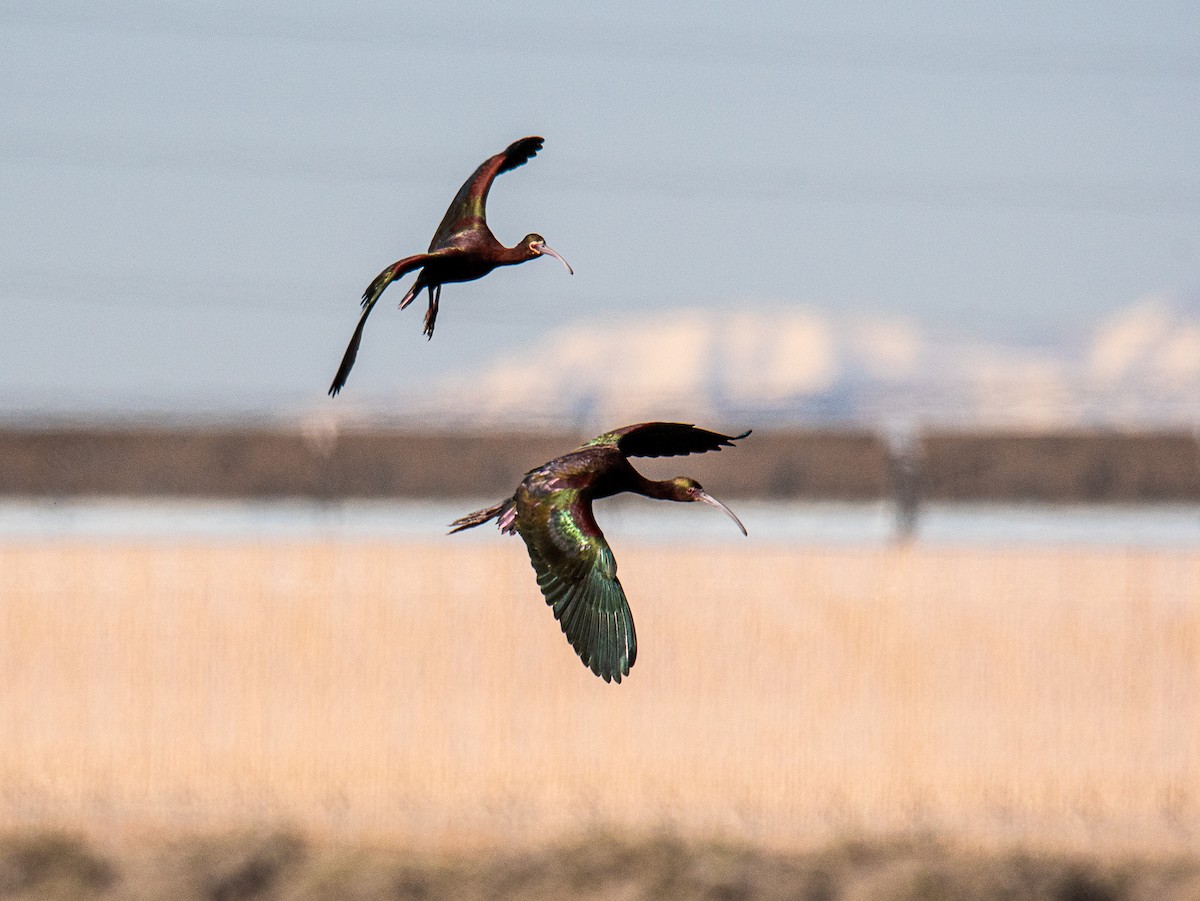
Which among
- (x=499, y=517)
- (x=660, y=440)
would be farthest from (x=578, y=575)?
(x=660, y=440)

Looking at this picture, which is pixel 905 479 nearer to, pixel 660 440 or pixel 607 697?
pixel 607 697

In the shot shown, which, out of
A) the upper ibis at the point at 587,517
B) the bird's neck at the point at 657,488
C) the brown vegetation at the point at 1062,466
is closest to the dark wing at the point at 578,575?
the upper ibis at the point at 587,517

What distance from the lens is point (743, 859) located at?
→ 2347 cm

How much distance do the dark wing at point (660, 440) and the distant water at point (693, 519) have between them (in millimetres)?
23321

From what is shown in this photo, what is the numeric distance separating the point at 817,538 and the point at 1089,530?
3760 mm

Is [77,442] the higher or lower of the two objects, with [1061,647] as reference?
higher

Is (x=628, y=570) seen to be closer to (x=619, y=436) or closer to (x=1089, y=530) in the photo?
(x=1089, y=530)

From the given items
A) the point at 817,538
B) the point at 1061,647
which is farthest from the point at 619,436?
the point at 817,538

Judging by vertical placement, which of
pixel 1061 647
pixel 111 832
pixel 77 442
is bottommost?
pixel 111 832

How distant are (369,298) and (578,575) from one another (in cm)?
91

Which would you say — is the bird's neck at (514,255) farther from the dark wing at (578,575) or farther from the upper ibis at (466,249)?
the dark wing at (578,575)

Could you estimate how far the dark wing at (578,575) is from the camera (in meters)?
5.00

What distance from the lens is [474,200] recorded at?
213 inches

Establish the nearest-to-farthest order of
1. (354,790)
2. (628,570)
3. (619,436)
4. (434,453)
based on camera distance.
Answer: (619,436) < (354,790) < (628,570) < (434,453)
